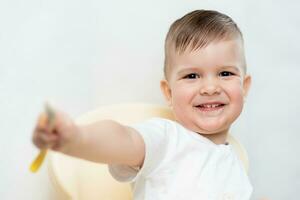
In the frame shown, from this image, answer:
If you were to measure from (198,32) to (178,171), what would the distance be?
0.26 m

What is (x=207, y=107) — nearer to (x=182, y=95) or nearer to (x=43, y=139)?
(x=182, y=95)

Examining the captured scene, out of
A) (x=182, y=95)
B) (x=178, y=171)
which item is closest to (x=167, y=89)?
(x=182, y=95)

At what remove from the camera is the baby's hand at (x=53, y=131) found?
0.52 meters

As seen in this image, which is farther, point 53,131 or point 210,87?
point 210,87

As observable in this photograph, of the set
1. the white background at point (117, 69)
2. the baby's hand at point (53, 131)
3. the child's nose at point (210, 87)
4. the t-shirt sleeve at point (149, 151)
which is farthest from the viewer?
the white background at point (117, 69)

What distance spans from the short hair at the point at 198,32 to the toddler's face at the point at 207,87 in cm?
1

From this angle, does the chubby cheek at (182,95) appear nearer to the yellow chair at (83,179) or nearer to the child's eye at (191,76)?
the child's eye at (191,76)

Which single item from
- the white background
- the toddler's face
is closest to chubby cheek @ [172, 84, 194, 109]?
the toddler's face

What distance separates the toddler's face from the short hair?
0.5 inches

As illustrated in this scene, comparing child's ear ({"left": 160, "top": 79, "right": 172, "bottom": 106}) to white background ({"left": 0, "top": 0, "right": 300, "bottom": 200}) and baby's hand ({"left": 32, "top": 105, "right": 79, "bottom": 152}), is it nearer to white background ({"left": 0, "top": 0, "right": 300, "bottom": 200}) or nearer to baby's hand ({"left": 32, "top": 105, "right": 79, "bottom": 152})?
white background ({"left": 0, "top": 0, "right": 300, "bottom": 200})

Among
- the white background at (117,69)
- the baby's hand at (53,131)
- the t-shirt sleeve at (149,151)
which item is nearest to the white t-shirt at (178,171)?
the t-shirt sleeve at (149,151)

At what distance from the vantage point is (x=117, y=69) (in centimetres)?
120

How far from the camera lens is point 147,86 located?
4.00ft

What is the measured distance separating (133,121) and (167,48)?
17 centimetres
